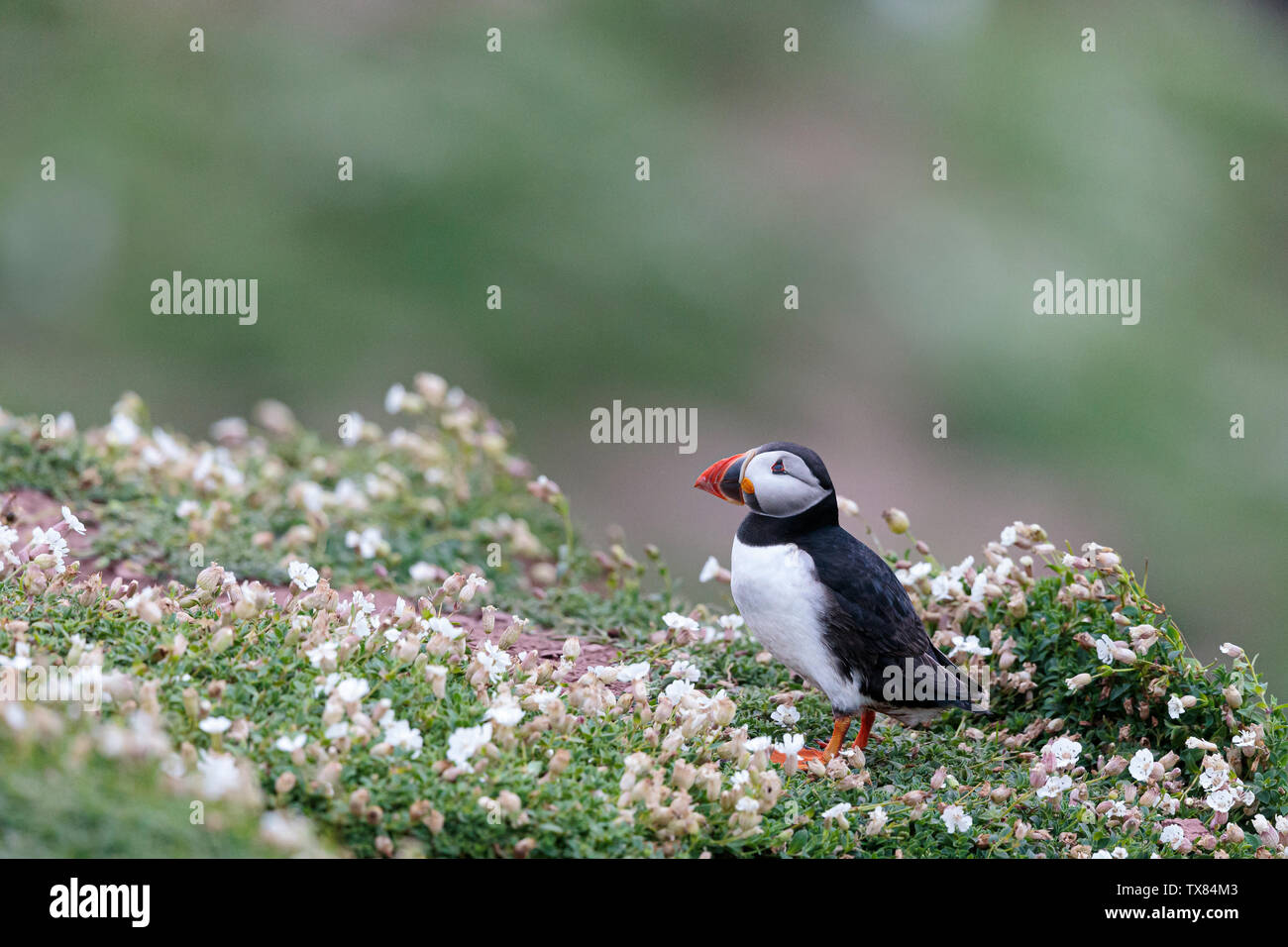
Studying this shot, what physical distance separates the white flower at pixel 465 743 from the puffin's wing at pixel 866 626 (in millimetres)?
1205

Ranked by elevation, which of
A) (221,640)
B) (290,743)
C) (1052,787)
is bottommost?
(1052,787)

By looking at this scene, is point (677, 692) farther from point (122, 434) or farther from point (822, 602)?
point (122, 434)

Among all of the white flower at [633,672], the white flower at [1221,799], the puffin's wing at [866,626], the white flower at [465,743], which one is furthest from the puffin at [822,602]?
the white flower at [465,743]

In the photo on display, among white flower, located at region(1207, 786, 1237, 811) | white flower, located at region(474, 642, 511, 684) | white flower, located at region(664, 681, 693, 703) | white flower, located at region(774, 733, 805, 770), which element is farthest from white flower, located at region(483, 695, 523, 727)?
white flower, located at region(1207, 786, 1237, 811)

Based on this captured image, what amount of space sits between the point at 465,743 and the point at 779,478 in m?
1.38

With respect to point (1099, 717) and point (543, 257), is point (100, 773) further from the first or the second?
point (543, 257)

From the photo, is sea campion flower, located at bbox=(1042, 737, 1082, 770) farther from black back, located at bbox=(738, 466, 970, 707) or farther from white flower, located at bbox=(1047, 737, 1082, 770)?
black back, located at bbox=(738, 466, 970, 707)

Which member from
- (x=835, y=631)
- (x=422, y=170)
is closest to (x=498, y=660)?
(x=835, y=631)

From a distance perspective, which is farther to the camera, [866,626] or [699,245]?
[699,245]

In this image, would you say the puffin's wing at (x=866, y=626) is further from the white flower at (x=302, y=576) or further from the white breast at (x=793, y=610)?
the white flower at (x=302, y=576)

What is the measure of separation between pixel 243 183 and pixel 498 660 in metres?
9.40

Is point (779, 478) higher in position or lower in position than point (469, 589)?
higher

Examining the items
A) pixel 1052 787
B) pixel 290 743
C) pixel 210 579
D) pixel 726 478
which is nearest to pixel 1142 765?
pixel 1052 787

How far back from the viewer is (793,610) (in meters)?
3.76
